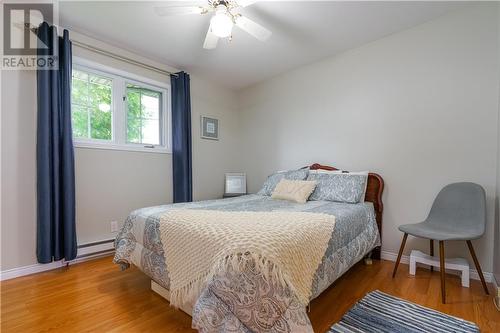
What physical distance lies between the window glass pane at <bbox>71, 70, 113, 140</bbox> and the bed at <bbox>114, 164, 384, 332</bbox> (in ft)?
4.47

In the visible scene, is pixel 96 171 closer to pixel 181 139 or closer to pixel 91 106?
pixel 91 106

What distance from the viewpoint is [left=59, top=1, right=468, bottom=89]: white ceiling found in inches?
82.2

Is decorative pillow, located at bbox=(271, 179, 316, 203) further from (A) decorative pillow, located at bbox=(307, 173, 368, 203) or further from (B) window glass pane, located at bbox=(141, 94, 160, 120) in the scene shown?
(B) window glass pane, located at bbox=(141, 94, 160, 120)

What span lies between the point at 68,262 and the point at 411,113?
3.74 metres

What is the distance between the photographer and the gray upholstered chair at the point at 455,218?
176 cm

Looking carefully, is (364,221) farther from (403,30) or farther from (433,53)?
(403,30)

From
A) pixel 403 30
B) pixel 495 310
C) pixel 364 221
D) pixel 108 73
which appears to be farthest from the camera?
pixel 108 73

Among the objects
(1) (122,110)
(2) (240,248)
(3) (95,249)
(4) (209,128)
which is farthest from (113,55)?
(2) (240,248)

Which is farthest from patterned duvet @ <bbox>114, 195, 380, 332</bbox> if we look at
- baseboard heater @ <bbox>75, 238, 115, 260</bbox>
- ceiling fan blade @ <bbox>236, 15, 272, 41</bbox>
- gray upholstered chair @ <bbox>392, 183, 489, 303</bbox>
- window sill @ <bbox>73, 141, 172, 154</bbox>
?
ceiling fan blade @ <bbox>236, 15, 272, 41</bbox>

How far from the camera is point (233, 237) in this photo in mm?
1144

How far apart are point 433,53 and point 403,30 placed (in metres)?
0.40

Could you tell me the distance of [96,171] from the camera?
2574mm

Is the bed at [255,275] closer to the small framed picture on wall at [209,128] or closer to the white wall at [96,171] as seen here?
the white wall at [96,171]

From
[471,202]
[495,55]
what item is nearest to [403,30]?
[495,55]
